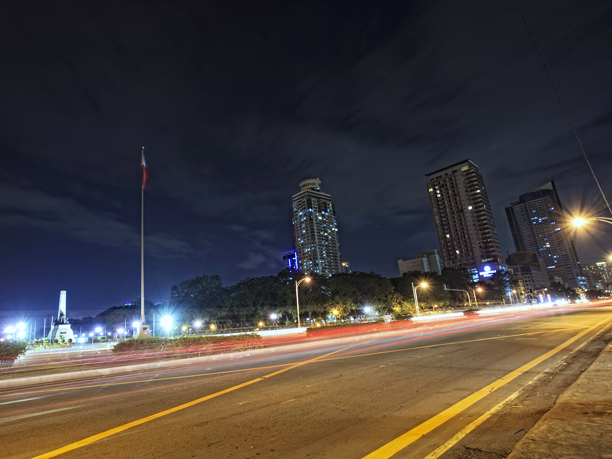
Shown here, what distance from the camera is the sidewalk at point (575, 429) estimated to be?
3758mm

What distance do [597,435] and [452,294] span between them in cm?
11481

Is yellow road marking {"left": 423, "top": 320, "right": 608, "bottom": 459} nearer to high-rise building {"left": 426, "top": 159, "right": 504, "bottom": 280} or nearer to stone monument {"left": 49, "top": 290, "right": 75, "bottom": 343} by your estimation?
stone monument {"left": 49, "top": 290, "right": 75, "bottom": 343}

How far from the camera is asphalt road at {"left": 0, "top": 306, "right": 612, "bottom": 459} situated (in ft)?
16.1

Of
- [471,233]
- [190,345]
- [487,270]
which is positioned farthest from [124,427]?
[471,233]

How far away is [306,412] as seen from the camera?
6.58 metres

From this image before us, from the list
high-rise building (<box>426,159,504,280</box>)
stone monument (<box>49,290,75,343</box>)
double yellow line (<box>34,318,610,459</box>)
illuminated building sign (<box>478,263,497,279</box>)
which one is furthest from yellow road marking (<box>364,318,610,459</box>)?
high-rise building (<box>426,159,504,280</box>)

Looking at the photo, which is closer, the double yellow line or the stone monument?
the double yellow line

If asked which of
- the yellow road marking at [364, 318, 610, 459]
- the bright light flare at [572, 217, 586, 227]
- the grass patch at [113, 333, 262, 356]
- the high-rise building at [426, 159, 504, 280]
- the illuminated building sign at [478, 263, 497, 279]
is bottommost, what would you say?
the yellow road marking at [364, 318, 610, 459]

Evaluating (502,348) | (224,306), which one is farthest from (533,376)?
(224,306)

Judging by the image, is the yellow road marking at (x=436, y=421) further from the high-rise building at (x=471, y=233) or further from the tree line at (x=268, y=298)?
the high-rise building at (x=471, y=233)

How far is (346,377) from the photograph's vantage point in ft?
32.2

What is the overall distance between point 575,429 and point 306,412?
4.32 m

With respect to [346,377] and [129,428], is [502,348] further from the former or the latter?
[129,428]

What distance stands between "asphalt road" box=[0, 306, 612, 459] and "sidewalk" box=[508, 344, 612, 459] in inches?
14.3
